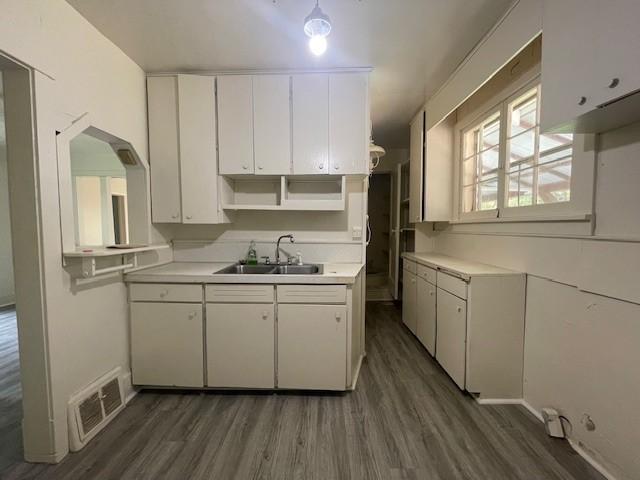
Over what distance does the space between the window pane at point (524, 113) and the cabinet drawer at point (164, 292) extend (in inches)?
107

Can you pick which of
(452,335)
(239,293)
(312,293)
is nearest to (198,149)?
(239,293)

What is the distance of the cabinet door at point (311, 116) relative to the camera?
218cm

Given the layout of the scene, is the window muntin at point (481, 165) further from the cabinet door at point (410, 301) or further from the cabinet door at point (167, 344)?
the cabinet door at point (167, 344)

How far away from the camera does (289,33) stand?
1.78m

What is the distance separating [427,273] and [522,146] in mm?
1276

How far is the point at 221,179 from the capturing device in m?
2.26

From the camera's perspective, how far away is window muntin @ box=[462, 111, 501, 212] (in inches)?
92.6

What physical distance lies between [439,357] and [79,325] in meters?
2.64

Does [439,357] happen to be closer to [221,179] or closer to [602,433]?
[602,433]

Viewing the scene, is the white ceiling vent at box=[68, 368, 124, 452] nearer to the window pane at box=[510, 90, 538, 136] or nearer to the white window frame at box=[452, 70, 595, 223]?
the white window frame at box=[452, 70, 595, 223]

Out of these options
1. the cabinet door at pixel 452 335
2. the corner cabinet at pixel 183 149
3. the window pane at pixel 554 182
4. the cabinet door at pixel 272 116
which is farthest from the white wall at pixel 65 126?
the window pane at pixel 554 182

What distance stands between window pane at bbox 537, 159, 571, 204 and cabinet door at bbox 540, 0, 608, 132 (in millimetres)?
549

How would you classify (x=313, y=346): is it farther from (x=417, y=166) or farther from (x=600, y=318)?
(x=417, y=166)

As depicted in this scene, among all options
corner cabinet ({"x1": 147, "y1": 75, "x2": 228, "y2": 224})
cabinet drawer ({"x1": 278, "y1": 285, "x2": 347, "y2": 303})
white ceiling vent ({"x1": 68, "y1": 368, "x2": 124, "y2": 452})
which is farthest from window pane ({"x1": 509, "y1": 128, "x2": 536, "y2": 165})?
white ceiling vent ({"x1": 68, "y1": 368, "x2": 124, "y2": 452})
